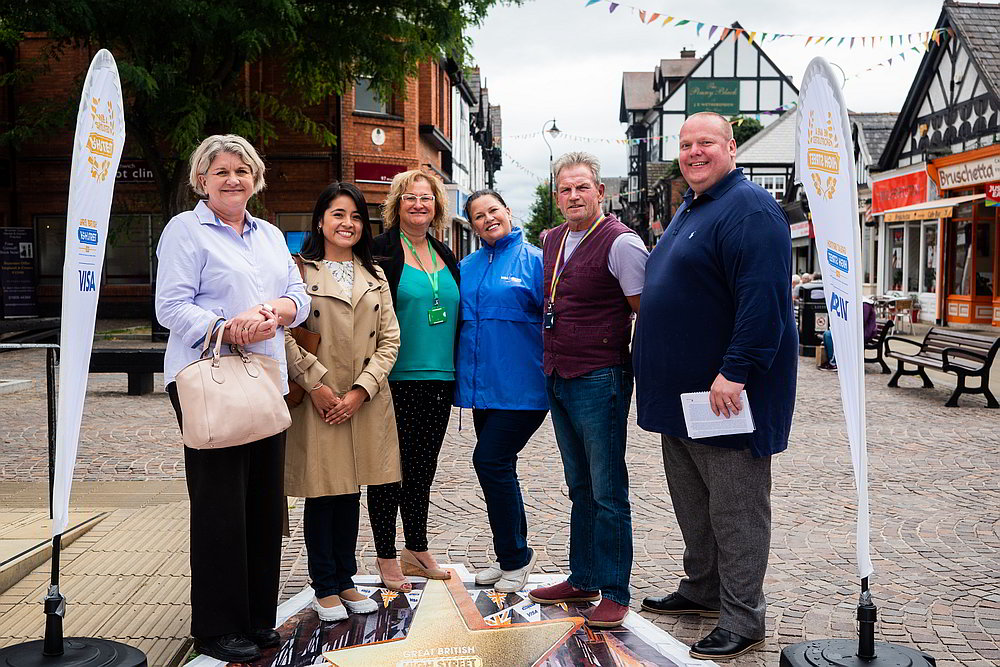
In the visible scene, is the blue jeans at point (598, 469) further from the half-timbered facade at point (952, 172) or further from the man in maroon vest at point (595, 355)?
the half-timbered facade at point (952, 172)

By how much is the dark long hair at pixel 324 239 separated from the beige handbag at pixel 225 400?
0.88 m

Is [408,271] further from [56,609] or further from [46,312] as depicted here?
[46,312]

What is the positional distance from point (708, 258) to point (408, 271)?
1.47 meters

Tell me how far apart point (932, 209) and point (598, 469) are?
835 inches

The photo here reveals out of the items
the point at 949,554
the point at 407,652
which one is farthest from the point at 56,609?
the point at 949,554

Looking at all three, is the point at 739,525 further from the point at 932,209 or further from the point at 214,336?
the point at 932,209

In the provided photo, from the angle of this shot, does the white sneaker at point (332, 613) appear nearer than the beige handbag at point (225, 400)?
No

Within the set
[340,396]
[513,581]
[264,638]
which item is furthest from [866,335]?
[264,638]

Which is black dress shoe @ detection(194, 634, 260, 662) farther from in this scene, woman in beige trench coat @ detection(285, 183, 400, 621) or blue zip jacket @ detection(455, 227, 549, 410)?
blue zip jacket @ detection(455, 227, 549, 410)

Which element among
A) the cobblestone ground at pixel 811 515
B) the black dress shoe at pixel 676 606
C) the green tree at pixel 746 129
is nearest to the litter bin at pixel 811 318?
the cobblestone ground at pixel 811 515

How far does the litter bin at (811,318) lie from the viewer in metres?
16.9

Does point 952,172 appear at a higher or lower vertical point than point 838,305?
higher

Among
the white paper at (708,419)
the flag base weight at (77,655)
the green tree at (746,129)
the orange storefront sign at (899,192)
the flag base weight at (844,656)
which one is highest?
the green tree at (746,129)

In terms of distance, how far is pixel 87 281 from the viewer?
3209 mm
